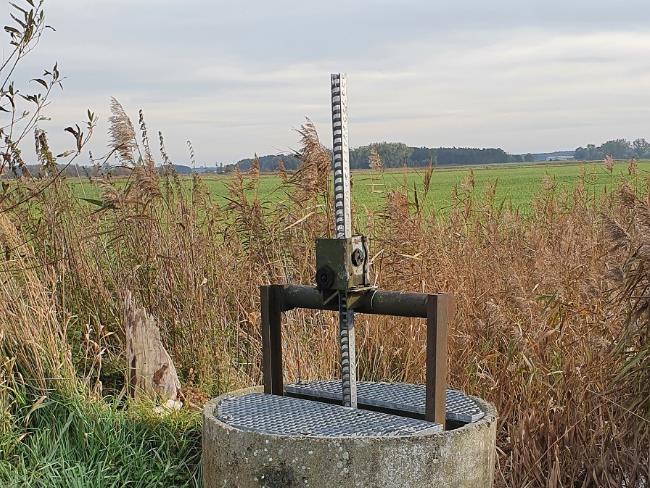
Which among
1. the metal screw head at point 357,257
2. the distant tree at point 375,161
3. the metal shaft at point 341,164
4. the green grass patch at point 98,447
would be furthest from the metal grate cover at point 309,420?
the distant tree at point 375,161

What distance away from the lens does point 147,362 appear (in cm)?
456

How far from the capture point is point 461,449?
273cm

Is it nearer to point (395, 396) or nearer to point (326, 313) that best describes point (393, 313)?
point (395, 396)

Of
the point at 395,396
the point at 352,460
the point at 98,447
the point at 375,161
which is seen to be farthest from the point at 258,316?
the point at 352,460

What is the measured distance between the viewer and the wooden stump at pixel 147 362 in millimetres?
4535

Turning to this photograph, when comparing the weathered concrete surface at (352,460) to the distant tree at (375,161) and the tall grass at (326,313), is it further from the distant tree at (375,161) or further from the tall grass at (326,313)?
the distant tree at (375,161)

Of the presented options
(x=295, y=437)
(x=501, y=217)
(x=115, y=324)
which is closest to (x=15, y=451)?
(x=115, y=324)

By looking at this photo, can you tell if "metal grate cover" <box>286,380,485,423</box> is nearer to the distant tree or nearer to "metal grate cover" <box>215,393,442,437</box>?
"metal grate cover" <box>215,393,442,437</box>

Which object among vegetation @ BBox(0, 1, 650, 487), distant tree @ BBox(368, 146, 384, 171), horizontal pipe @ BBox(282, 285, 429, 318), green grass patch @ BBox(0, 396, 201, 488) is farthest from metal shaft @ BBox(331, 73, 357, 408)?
distant tree @ BBox(368, 146, 384, 171)

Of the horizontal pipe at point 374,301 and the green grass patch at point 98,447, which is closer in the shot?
the horizontal pipe at point 374,301

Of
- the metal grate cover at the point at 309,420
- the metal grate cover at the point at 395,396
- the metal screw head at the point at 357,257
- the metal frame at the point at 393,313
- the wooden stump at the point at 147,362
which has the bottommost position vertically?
the wooden stump at the point at 147,362

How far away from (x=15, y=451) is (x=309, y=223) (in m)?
2.25

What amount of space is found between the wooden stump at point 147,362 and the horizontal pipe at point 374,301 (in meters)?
1.69

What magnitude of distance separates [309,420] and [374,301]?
450mm
